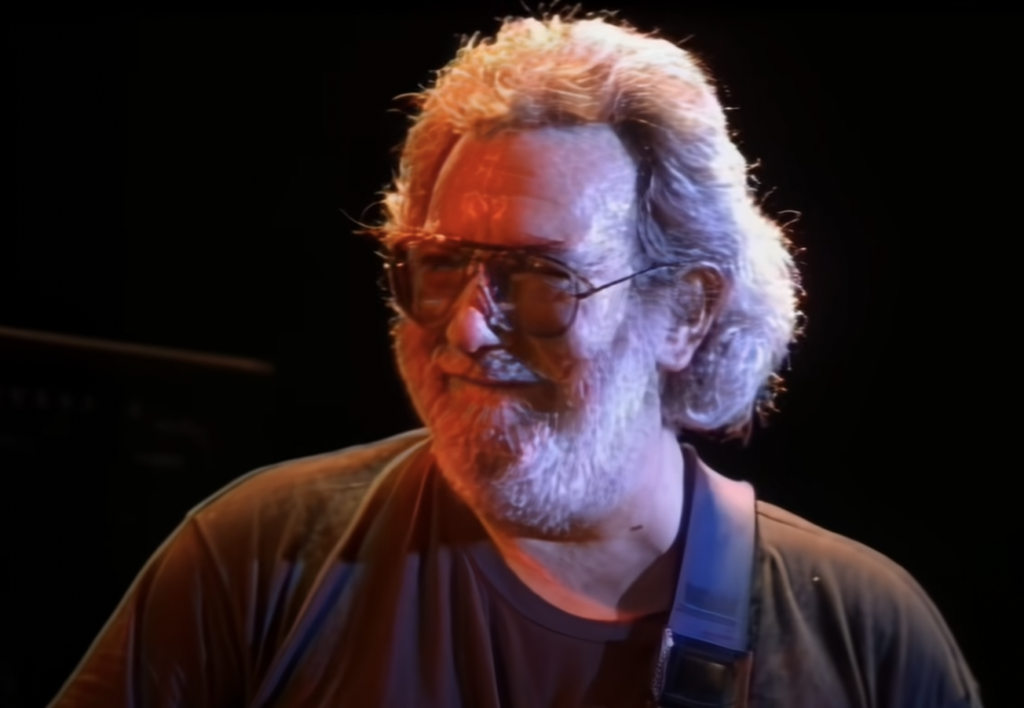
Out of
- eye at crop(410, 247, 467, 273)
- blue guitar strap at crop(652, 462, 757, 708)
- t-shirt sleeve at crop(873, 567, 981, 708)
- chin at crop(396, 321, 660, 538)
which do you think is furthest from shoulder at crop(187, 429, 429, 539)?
t-shirt sleeve at crop(873, 567, 981, 708)

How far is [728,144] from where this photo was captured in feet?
4.62

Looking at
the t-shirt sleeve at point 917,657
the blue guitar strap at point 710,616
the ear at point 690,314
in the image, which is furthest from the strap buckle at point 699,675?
the ear at point 690,314

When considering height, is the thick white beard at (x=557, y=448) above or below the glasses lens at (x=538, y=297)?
below

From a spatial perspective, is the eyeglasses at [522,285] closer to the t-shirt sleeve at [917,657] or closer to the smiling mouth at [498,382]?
the smiling mouth at [498,382]

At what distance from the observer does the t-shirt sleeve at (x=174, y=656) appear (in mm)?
1426

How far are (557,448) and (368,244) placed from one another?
18.5 inches

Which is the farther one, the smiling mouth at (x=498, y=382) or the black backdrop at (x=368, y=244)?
the black backdrop at (x=368, y=244)

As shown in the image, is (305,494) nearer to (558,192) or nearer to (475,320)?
(475,320)

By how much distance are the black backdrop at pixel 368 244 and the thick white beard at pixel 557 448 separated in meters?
0.15

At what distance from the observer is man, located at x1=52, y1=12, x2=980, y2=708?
134 cm

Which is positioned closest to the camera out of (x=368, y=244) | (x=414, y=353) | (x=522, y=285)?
(x=522, y=285)

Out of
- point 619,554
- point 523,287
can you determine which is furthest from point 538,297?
point 619,554

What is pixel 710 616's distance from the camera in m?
1.36

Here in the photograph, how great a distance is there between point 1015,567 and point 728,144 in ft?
2.18
